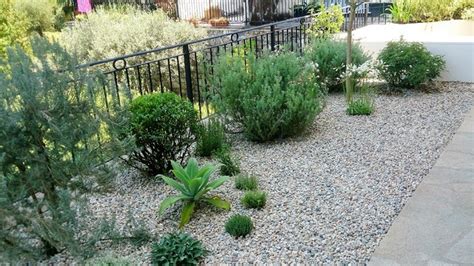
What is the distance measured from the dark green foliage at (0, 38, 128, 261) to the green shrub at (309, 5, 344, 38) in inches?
215

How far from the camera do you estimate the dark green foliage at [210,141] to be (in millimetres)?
4121

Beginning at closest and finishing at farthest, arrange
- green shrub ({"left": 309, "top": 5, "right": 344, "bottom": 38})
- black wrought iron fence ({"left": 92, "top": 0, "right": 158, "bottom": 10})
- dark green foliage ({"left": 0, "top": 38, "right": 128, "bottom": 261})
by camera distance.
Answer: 1. dark green foliage ({"left": 0, "top": 38, "right": 128, "bottom": 261})
2. green shrub ({"left": 309, "top": 5, "right": 344, "bottom": 38})
3. black wrought iron fence ({"left": 92, "top": 0, "right": 158, "bottom": 10})

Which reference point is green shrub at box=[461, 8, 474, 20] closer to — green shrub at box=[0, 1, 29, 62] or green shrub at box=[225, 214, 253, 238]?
green shrub at box=[225, 214, 253, 238]

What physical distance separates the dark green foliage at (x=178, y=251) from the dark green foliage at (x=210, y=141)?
5.09ft

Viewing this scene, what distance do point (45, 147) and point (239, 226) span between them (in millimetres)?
1178

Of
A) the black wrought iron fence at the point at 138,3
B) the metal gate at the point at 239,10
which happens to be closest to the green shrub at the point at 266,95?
the metal gate at the point at 239,10

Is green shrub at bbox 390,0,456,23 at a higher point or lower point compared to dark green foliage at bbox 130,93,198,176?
higher

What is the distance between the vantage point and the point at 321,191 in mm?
3363

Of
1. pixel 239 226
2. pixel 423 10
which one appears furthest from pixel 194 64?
pixel 239 226

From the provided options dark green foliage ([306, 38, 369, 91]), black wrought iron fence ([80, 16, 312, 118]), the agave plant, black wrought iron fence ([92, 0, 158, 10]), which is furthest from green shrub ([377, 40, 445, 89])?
black wrought iron fence ([92, 0, 158, 10])

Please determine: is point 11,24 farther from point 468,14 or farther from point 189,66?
point 468,14

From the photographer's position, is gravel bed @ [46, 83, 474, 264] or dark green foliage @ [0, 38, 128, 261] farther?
gravel bed @ [46, 83, 474, 264]

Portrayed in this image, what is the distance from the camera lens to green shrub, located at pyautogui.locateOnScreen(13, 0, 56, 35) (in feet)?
48.8

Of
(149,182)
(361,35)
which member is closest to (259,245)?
(149,182)
